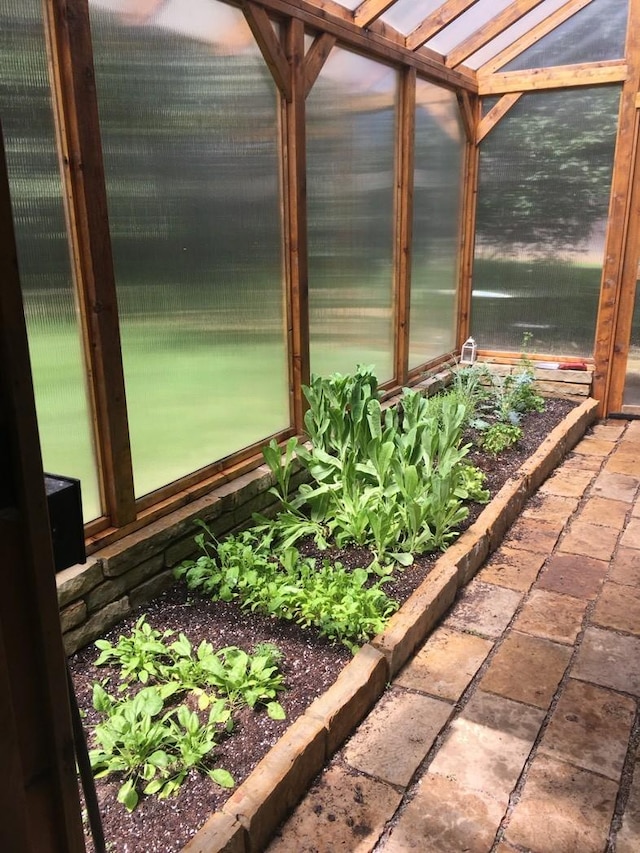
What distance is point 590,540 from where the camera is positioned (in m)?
3.63

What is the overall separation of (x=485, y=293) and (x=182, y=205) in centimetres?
375

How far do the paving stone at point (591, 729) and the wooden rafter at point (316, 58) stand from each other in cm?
302

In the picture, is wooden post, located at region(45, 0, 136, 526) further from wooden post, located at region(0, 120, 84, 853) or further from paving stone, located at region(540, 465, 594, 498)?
paving stone, located at region(540, 465, 594, 498)

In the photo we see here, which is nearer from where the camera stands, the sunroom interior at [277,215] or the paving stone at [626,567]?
the sunroom interior at [277,215]

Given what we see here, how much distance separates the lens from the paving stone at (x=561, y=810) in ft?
5.99

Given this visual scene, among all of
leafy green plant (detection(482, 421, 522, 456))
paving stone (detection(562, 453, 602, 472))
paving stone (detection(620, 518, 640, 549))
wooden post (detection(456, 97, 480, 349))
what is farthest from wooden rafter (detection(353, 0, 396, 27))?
paving stone (detection(620, 518, 640, 549))

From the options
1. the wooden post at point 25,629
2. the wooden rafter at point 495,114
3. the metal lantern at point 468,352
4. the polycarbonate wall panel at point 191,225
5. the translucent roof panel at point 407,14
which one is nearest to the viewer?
the wooden post at point 25,629

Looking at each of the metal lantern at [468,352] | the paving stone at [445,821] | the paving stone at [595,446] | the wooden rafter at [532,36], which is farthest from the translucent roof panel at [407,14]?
the paving stone at [445,821]

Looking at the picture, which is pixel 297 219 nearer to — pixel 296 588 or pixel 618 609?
pixel 296 588

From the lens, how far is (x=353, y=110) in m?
4.10

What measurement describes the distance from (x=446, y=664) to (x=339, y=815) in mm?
813

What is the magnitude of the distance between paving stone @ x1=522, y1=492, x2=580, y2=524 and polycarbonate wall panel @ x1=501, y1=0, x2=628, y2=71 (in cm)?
341

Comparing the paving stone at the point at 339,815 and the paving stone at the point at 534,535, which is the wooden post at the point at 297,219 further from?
the paving stone at the point at 339,815

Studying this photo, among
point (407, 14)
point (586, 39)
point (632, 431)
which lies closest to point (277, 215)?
point (407, 14)
